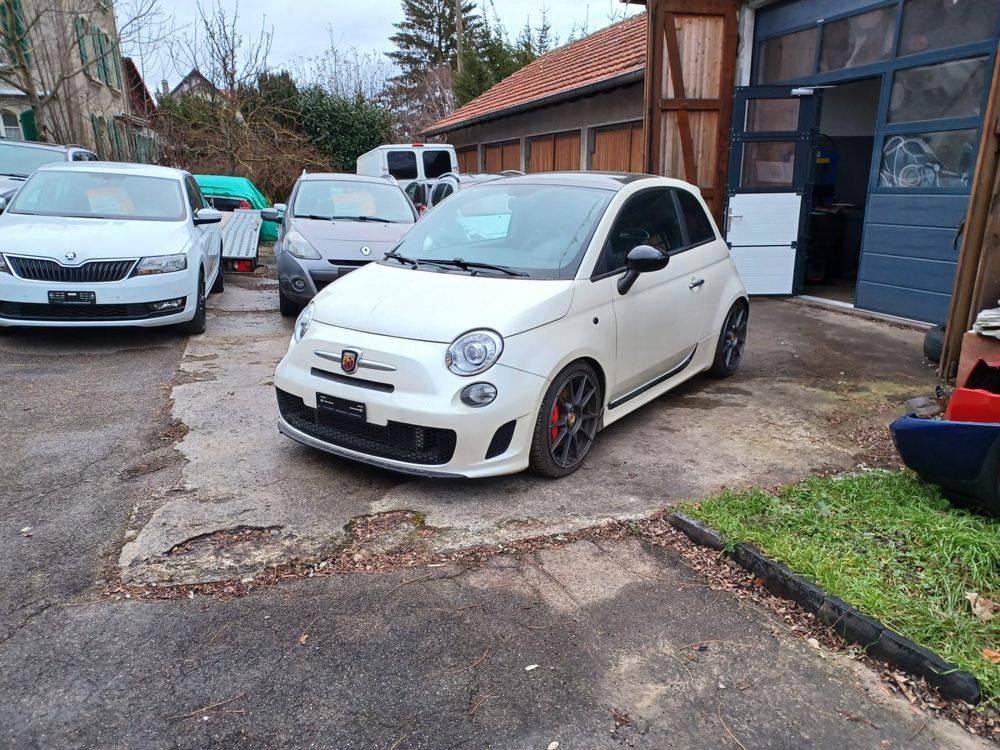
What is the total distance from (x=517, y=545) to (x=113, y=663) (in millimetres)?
1697

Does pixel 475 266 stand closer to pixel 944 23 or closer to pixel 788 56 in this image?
pixel 944 23

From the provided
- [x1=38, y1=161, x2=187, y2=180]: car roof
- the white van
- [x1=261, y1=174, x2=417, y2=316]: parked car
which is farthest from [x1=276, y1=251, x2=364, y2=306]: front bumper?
the white van

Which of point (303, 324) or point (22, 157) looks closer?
point (303, 324)

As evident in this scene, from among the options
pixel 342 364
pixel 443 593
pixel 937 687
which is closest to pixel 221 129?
pixel 342 364

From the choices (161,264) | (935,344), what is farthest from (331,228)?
(935,344)

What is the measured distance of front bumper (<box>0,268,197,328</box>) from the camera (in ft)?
20.0

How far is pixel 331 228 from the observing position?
8195mm

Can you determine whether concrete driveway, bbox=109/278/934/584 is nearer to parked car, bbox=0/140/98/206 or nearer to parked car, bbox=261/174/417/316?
parked car, bbox=261/174/417/316

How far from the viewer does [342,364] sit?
148 inches

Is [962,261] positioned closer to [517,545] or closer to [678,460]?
[678,460]

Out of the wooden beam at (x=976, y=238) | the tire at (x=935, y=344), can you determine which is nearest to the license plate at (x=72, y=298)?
the wooden beam at (x=976, y=238)

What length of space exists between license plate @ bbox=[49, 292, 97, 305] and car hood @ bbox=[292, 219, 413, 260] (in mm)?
2342

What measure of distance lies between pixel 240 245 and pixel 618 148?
6.71m

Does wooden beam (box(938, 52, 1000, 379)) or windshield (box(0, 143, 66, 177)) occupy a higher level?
windshield (box(0, 143, 66, 177))
